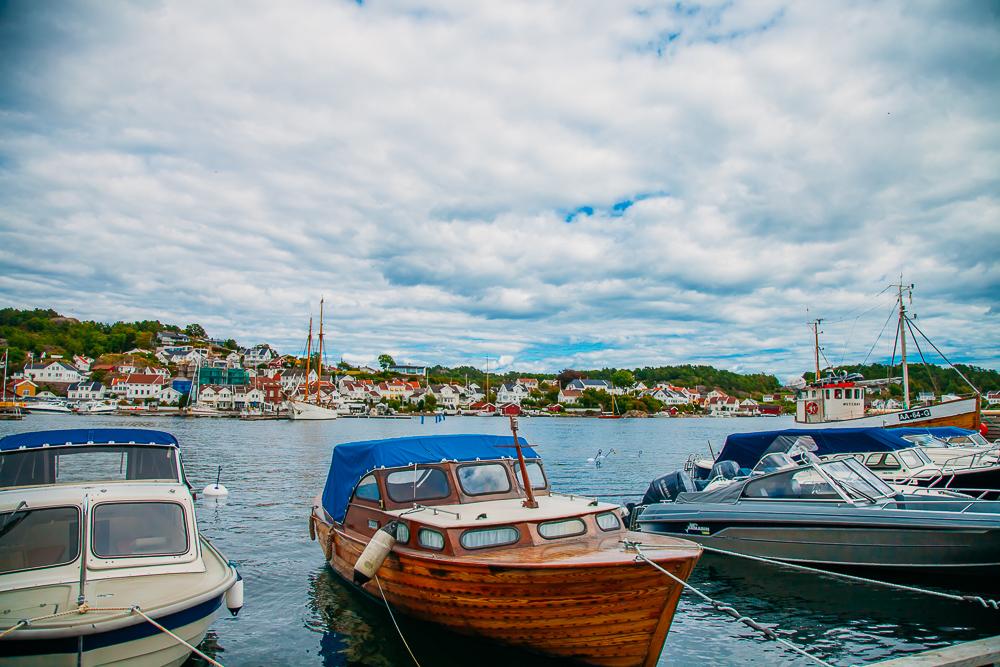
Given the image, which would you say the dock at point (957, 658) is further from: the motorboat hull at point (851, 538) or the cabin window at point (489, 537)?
the motorboat hull at point (851, 538)

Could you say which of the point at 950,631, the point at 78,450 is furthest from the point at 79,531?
the point at 950,631

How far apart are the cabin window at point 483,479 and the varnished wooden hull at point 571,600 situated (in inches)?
88.0

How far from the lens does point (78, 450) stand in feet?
35.1

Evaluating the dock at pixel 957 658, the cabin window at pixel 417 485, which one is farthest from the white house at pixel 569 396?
the dock at pixel 957 658

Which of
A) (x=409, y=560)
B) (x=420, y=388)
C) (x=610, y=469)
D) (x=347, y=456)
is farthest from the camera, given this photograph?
(x=420, y=388)

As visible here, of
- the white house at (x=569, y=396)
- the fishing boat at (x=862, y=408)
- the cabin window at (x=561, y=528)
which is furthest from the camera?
the white house at (x=569, y=396)

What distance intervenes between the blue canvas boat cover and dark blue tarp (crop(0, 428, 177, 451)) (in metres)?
3.12

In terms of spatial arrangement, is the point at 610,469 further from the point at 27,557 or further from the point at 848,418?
the point at 27,557

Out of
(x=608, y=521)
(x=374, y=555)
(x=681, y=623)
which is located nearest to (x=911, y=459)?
(x=681, y=623)

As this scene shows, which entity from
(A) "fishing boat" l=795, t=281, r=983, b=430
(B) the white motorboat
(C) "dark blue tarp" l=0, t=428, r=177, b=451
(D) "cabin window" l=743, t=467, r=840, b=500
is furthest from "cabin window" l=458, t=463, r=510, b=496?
(B) the white motorboat

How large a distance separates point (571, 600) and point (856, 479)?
923cm

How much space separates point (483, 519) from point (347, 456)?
4.09 m

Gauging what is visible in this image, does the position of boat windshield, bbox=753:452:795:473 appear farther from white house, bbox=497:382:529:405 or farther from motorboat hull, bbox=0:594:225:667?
white house, bbox=497:382:529:405

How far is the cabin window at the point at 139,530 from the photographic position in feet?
27.8
